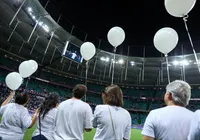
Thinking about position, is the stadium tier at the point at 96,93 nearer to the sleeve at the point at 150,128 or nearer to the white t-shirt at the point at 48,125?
the white t-shirt at the point at 48,125

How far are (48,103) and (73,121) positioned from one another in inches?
23.7

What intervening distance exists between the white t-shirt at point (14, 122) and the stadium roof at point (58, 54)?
1365 centimetres

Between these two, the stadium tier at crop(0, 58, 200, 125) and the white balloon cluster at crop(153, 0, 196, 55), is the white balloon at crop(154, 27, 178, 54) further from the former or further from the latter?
the stadium tier at crop(0, 58, 200, 125)

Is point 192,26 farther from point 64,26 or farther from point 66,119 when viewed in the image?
point 66,119

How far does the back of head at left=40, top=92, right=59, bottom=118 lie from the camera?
258cm

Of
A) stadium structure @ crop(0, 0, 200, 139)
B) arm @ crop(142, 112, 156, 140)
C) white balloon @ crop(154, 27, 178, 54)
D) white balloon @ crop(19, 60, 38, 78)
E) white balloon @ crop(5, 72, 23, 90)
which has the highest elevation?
stadium structure @ crop(0, 0, 200, 139)

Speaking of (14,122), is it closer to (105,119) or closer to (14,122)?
(14,122)

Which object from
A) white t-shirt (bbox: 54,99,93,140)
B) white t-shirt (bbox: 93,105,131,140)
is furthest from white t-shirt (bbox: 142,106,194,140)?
white t-shirt (bbox: 54,99,93,140)

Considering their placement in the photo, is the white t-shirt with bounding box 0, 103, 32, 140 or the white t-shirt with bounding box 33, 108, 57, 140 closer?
the white t-shirt with bounding box 0, 103, 32, 140

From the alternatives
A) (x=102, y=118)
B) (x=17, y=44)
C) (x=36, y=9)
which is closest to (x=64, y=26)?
(x=36, y=9)

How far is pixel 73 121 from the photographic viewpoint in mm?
Answer: 2238

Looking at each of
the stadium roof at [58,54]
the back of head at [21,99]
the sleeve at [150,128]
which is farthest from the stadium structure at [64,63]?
the sleeve at [150,128]

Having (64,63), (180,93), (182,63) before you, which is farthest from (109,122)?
(64,63)

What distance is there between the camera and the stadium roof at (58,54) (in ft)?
51.3
